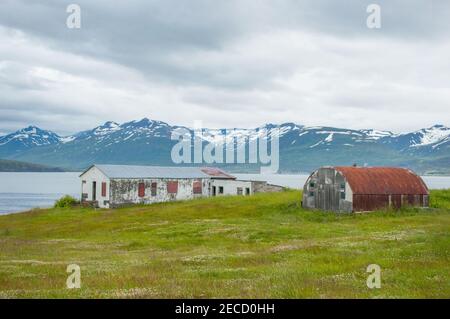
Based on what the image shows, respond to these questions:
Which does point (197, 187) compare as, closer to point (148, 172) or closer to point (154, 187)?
point (154, 187)

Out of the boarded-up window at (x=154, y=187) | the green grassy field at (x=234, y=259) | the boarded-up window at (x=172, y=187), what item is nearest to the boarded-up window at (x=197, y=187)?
the boarded-up window at (x=172, y=187)

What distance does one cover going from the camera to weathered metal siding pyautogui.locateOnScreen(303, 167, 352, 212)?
56.7m

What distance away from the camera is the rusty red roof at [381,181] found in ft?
185

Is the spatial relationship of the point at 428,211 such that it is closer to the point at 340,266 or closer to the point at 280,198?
the point at 280,198

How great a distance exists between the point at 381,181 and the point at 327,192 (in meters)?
6.27

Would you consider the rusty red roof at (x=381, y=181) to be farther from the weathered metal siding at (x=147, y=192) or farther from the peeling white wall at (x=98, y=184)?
the peeling white wall at (x=98, y=184)

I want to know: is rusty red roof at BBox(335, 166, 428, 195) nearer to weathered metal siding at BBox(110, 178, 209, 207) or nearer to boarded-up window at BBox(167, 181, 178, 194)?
weathered metal siding at BBox(110, 178, 209, 207)

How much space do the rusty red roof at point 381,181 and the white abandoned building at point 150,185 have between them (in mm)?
25082

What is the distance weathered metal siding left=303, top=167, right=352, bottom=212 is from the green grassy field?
3.04m

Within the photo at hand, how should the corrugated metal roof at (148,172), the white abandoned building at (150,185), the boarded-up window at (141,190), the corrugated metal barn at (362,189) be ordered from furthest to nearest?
1. the boarded-up window at (141,190)
2. the corrugated metal roof at (148,172)
3. the white abandoned building at (150,185)
4. the corrugated metal barn at (362,189)

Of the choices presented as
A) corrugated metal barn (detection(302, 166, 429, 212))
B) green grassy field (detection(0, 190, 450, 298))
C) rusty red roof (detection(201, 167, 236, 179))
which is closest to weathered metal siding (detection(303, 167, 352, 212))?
corrugated metal barn (detection(302, 166, 429, 212))

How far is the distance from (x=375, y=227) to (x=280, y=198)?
25.5 metres

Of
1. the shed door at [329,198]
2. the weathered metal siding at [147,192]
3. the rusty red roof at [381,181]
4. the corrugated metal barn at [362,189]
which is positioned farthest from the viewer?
the weathered metal siding at [147,192]

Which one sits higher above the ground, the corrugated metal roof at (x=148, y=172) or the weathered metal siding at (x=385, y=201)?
the corrugated metal roof at (x=148, y=172)
